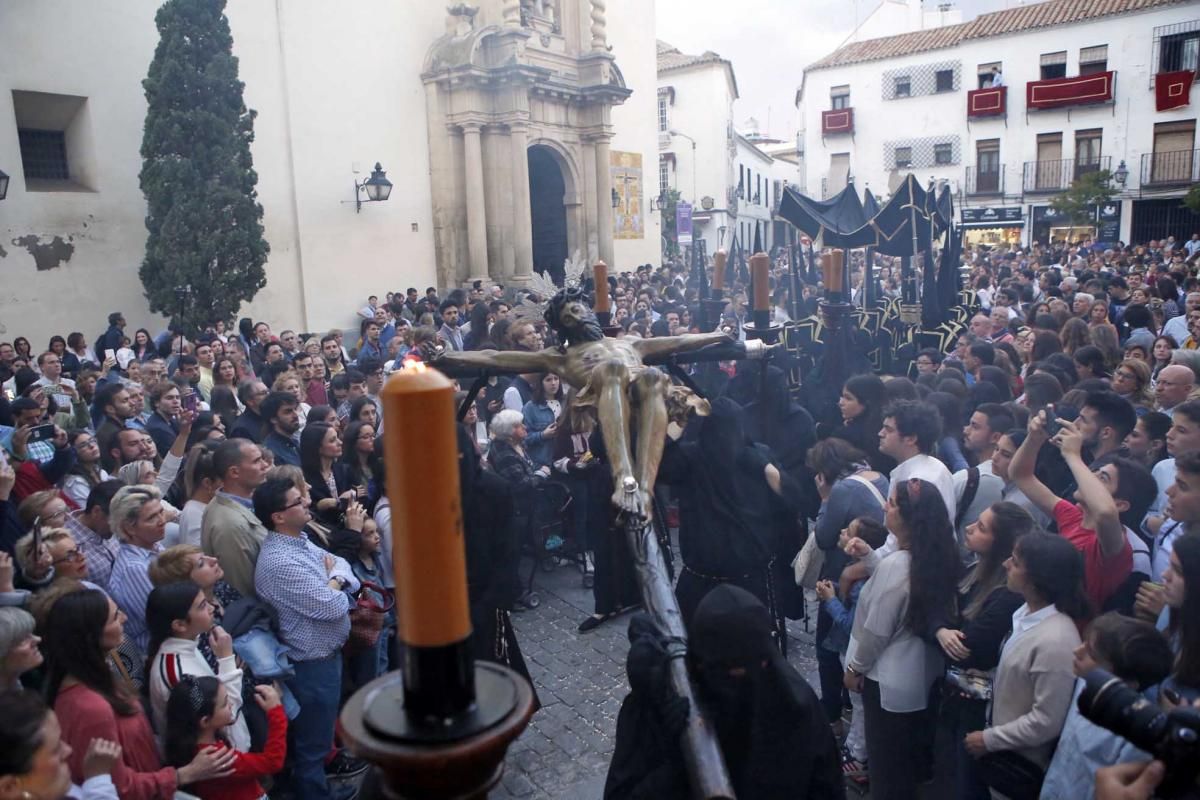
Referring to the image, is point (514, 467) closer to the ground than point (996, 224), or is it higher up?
closer to the ground

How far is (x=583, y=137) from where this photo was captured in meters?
20.2

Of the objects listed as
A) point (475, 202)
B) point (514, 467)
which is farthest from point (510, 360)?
point (475, 202)

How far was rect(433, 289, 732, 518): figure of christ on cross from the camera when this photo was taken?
127 inches

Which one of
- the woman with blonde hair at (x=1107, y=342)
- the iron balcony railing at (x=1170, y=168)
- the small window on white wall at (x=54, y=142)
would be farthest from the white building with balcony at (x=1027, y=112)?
the small window on white wall at (x=54, y=142)

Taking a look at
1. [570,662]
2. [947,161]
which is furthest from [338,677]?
[947,161]

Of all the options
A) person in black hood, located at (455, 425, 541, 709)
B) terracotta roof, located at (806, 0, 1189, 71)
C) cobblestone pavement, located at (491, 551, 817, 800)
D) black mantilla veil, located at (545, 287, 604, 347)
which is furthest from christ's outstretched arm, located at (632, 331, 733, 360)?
terracotta roof, located at (806, 0, 1189, 71)

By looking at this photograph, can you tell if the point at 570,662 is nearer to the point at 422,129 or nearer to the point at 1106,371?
the point at 1106,371

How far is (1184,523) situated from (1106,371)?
11.5 feet

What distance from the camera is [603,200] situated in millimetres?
20656

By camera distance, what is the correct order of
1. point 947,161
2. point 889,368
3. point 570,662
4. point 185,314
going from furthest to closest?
point 947,161
point 185,314
point 889,368
point 570,662

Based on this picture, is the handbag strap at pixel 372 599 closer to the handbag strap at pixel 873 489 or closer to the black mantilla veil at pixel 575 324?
the black mantilla veil at pixel 575 324

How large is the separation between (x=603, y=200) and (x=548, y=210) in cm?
140

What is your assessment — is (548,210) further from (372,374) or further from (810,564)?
(810,564)

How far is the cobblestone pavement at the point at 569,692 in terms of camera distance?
418 cm
